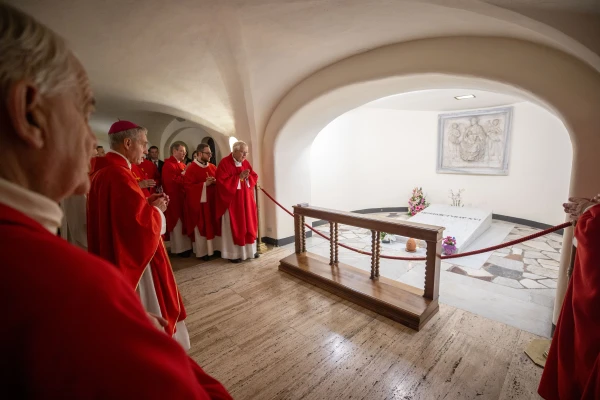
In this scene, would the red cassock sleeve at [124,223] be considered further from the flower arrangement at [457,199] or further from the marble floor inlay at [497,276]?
the flower arrangement at [457,199]

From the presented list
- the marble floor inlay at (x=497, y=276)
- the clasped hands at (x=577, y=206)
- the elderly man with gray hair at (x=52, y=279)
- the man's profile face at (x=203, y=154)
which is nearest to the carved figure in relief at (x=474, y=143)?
the marble floor inlay at (x=497, y=276)

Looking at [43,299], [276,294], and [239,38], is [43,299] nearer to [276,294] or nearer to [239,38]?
[276,294]

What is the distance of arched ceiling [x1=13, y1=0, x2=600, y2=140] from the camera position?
245 centimetres

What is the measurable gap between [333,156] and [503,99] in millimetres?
5105

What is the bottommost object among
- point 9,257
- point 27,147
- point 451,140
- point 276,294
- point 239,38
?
point 276,294

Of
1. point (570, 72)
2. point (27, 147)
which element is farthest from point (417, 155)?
point (27, 147)

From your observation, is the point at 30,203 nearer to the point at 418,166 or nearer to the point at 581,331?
the point at 581,331

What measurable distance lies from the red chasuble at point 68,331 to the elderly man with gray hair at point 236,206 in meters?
4.18

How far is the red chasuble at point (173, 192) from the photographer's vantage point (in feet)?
16.9

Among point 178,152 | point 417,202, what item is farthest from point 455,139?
point 178,152

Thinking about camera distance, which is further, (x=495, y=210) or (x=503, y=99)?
(x=495, y=210)

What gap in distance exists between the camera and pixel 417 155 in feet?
33.1

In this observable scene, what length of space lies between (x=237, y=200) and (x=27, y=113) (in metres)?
4.27

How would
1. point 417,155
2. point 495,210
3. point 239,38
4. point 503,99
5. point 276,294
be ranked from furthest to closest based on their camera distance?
point 417,155
point 495,210
point 503,99
point 276,294
point 239,38
